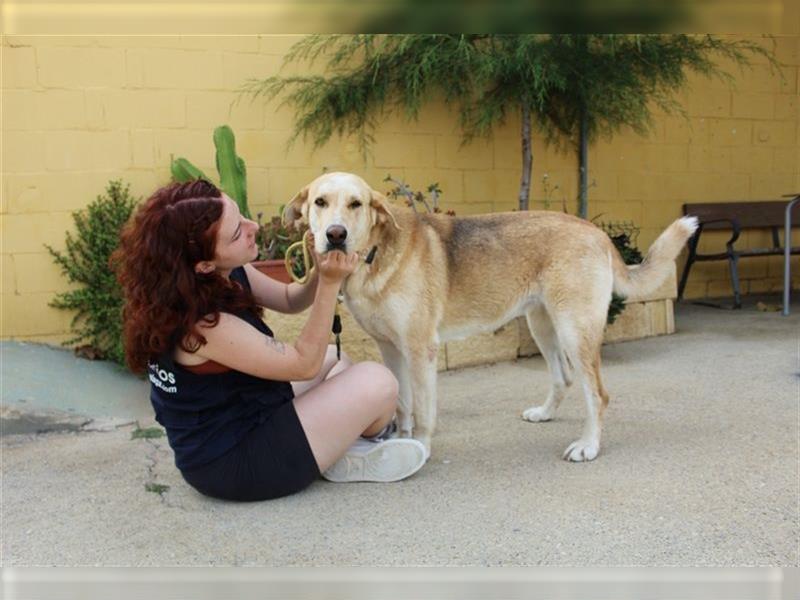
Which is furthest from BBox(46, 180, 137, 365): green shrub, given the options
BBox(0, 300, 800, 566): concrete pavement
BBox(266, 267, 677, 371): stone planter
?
BBox(266, 267, 677, 371): stone planter

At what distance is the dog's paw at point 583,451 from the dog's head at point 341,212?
1.27 m

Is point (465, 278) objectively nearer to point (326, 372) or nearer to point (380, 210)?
point (380, 210)

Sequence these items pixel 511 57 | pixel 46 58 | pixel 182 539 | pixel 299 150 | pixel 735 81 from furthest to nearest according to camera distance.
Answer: pixel 735 81
pixel 299 150
pixel 511 57
pixel 46 58
pixel 182 539

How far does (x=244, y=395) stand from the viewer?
2559mm

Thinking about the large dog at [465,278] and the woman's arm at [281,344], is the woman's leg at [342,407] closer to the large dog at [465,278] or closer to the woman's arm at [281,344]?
the woman's arm at [281,344]

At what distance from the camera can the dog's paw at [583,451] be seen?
306cm

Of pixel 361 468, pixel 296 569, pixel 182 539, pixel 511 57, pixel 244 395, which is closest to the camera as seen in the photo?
Answer: pixel 296 569

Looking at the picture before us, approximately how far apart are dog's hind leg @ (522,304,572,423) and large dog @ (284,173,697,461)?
6 centimetres

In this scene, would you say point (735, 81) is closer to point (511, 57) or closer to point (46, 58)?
point (511, 57)

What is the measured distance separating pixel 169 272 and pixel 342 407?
2.64 ft

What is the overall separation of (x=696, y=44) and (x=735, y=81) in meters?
2.38

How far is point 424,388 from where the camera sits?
3061 millimetres

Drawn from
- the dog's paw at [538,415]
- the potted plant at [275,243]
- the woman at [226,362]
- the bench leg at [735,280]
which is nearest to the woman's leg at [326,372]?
the woman at [226,362]

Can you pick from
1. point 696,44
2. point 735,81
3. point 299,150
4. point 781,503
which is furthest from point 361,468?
point 735,81
